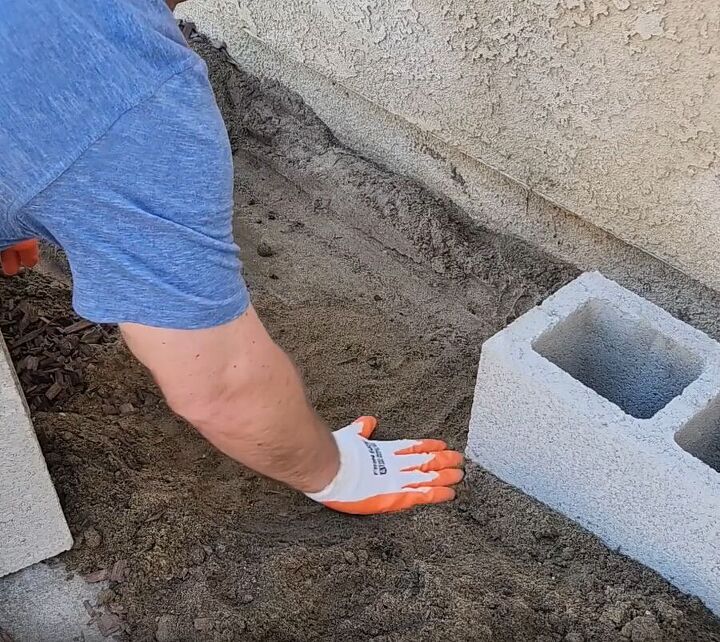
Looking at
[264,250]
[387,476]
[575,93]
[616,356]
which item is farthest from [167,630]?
[575,93]

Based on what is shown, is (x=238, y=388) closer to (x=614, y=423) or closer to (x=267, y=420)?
(x=267, y=420)

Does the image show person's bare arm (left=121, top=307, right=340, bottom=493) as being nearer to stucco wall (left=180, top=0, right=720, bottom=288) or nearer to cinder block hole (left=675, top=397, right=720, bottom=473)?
cinder block hole (left=675, top=397, right=720, bottom=473)

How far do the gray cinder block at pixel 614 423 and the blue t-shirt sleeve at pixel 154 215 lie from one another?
768 millimetres

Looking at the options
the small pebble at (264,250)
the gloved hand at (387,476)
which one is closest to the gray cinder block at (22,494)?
the gloved hand at (387,476)

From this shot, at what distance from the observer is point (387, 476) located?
2273 mm

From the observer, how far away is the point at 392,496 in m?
2.25

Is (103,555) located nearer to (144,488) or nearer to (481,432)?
(144,488)

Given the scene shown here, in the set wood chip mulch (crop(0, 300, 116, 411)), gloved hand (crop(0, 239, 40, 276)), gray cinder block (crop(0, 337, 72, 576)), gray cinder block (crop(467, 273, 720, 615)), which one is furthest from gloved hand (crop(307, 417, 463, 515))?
gloved hand (crop(0, 239, 40, 276))

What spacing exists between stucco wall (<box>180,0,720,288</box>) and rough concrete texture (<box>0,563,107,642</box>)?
1.64 m

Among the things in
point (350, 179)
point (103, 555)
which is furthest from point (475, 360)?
point (103, 555)

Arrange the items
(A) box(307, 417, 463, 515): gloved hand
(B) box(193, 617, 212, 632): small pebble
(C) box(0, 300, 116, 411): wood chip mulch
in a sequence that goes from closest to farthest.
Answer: (B) box(193, 617, 212, 632): small pebble → (A) box(307, 417, 463, 515): gloved hand → (C) box(0, 300, 116, 411): wood chip mulch

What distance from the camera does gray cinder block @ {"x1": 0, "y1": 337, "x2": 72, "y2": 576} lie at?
178cm

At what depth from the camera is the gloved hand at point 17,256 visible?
2031mm

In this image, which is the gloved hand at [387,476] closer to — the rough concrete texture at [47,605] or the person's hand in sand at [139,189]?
the person's hand in sand at [139,189]
